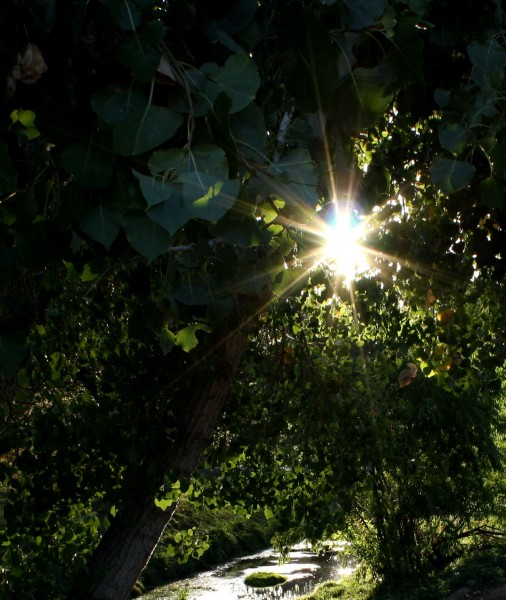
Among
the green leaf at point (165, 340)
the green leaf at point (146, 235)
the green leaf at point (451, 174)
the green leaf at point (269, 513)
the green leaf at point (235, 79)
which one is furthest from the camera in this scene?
the green leaf at point (269, 513)

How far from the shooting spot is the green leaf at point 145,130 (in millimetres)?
1581

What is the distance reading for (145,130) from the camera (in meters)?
1.59

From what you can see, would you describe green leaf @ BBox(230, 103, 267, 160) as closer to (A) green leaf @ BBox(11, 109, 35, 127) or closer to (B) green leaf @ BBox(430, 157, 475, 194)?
(A) green leaf @ BBox(11, 109, 35, 127)

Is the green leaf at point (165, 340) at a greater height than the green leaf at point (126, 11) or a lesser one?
greater

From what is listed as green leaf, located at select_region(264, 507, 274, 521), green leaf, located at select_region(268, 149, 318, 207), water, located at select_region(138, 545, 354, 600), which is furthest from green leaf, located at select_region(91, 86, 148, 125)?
water, located at select_region(138, 545, 354, 600)

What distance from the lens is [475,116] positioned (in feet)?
7.86

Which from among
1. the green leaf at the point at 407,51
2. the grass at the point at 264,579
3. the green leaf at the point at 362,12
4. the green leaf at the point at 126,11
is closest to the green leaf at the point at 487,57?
Result: the green leaf at the point at 407,51

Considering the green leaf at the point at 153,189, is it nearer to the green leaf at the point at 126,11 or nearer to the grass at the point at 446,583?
the green leaf at the point at 126,11

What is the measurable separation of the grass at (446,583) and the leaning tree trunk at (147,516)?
32.8 ft

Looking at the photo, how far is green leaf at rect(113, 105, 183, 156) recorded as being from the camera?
5.19 feet

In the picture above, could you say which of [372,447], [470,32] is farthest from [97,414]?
[470,32]

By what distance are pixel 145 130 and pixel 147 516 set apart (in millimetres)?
4266

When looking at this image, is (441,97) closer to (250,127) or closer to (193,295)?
(193,295)

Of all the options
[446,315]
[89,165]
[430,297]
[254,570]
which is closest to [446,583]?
[254,570]
